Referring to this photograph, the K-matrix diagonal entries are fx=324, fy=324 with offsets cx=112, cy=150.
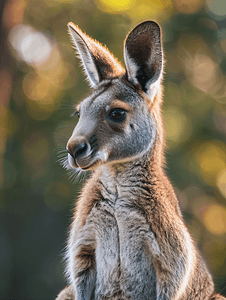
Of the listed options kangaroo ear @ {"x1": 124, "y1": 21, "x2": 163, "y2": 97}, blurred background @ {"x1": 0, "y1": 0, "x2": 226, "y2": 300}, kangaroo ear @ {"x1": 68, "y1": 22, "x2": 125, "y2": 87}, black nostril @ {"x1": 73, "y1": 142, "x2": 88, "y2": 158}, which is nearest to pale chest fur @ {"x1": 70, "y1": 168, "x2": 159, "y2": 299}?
black nostril @ {"x1": 73, "y1": 142, "x2": 88, "y2": 158}

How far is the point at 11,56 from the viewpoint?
808 centimetres

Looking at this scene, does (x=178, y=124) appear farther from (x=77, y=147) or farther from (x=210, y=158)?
(x=77, y=147)

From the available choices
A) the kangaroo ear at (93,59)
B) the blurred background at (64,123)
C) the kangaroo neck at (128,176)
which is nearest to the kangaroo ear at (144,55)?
the kangaroo ear at (93,59)

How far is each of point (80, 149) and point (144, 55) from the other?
97 centimetres

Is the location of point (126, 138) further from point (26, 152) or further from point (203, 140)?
point (26, 152)

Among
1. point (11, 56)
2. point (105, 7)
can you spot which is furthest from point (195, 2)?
point (11, 56)

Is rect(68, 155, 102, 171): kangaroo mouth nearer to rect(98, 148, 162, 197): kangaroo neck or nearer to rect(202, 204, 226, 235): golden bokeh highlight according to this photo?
rect(98, 148, 162, 197): kangaroo neck

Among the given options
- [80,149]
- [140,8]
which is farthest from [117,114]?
[140,8]

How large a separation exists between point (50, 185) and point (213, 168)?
4595mm

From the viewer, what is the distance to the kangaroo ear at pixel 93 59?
280 centimetres

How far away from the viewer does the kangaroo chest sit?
246cm

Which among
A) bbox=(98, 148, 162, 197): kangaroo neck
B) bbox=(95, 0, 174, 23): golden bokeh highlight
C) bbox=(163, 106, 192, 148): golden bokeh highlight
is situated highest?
bbox=(95, 0, 174, 23): golden bokeh highlight

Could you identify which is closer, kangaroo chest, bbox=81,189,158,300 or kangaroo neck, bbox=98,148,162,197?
kangaroo chest, bbox=81,189,158,300

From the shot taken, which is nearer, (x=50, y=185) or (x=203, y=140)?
(x=203, y=140)
